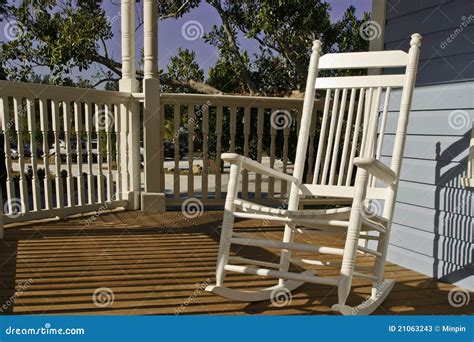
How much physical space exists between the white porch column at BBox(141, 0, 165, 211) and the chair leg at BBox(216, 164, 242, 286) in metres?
1.71

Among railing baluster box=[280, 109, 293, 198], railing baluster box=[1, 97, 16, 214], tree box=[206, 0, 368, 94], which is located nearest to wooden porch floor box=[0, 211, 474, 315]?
railing baluster box=[1, 97, 16, 214]

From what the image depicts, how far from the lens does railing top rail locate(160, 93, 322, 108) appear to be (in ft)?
10.8

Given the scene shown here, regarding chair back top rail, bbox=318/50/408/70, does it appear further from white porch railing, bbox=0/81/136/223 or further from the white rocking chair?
white porch railing, bbox=0/81/136/223

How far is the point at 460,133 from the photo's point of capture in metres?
1.94

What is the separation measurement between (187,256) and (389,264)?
114cm

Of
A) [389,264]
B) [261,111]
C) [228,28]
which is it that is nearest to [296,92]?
[228,28]

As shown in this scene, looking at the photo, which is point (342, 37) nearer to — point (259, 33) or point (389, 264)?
point (259, 33)

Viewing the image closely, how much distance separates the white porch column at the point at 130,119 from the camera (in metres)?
3.33

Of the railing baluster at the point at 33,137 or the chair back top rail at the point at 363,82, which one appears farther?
the railing baluster at the point at 33,137

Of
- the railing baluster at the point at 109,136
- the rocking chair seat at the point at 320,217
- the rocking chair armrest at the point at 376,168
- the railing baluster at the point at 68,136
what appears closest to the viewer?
the rocking chair armrest at the point at 376,168


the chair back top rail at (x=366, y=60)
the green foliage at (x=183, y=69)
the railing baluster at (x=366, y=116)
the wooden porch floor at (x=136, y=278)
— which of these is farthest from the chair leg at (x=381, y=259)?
the green foliage at (x=183, y=69)

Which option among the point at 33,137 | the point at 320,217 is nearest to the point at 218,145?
the point at 33,137

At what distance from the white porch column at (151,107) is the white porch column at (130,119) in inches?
5.3

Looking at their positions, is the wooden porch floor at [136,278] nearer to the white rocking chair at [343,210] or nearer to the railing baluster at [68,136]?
the white rocking chair at [343,210]
